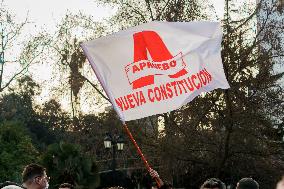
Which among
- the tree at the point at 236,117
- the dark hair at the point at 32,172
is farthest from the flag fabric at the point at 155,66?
the tree at the point at 236,117

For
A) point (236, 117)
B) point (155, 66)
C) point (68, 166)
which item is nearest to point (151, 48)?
point (155, 66)

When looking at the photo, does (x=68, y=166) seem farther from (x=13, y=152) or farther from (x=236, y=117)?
(x=236, y=117)

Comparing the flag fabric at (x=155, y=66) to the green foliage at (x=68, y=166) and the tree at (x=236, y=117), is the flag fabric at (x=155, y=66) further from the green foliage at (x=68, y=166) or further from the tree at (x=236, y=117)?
the green foliage at (x=68, y=166)

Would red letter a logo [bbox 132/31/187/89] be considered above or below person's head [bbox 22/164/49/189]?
above

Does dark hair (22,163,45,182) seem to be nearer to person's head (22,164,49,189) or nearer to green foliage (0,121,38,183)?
person's head (22,164,49,189)

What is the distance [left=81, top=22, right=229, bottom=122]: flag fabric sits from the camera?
23.3 ft

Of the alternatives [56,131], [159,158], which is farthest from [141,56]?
[56,131]

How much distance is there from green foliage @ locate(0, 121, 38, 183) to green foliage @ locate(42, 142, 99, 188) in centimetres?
227

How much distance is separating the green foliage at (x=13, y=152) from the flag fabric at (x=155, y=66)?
16785mm

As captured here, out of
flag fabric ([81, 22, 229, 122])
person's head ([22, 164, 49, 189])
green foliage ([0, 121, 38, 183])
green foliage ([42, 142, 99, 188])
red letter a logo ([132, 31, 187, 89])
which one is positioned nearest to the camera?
person's head ([22, 164, 49, 189])

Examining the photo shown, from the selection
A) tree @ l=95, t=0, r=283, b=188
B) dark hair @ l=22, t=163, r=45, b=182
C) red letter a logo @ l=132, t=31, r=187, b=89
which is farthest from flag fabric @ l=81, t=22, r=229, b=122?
tree @ l=95, t=0, r=283, b=188

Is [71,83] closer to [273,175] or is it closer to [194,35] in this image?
[273,175]

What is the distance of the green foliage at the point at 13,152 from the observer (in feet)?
77.4

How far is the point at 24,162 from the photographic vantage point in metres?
24.7
